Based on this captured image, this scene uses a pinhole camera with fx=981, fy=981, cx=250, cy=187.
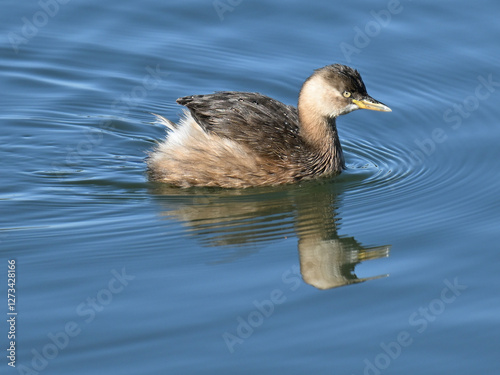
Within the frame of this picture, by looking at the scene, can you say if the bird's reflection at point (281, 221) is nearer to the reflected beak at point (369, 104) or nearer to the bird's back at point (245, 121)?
the bird's back at point (245, 121)

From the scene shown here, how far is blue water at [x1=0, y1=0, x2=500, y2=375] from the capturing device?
6.47 m

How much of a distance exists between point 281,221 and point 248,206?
1.58ft

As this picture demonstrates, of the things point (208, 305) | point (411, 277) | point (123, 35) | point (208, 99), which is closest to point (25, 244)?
point (208, 305)

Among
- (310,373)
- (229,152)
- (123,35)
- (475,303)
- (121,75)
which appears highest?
(123,35)

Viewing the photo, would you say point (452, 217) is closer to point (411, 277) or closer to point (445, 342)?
point (411, 277)

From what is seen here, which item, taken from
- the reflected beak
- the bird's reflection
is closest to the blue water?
the bird's reflection

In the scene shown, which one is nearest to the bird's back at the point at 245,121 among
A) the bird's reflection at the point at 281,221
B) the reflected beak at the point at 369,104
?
the bird's reflection at the point at 281,221

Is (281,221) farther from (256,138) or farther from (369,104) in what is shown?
(369,104)

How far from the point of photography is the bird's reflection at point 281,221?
7.75 meters

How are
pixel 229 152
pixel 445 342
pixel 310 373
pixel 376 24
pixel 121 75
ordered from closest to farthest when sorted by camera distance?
pixel 310 373 < pixel 445 342 < pixel 229 152 < pixel 121 75 < pixel 376 24

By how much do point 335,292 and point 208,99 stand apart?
2766 mm

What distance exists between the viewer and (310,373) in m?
6.14

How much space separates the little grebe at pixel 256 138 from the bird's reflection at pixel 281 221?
16 cm

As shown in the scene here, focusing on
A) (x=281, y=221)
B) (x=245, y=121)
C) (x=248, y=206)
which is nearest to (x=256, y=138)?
(x=245, y=121)
